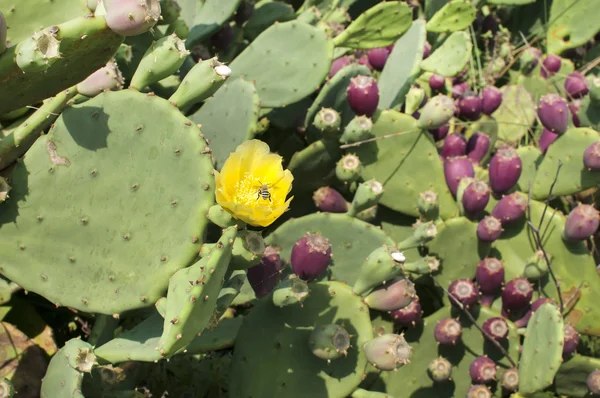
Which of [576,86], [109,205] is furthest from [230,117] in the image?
[576,86]

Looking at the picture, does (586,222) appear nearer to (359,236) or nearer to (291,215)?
(359,236)

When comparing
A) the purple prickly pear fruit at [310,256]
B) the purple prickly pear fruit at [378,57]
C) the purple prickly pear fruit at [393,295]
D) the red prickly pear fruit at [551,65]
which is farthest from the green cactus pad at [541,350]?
the red prickly pear fruit at [551,65]

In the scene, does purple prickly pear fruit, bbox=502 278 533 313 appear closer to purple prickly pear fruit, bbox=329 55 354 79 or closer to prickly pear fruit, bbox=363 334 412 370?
prickly pear fruit, bbox=363 334 412 370

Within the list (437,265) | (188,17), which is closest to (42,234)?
(188,17)

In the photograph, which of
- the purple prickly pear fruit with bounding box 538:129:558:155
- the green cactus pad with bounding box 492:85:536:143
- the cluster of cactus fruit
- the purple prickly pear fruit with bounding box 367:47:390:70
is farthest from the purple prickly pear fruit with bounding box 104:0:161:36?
the green cactus pad with bounding box 492:85:536:143

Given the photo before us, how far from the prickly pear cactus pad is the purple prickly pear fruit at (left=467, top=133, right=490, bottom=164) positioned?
161cm

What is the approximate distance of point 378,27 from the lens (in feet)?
8.96

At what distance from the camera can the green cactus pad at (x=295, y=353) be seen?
2.01 meters

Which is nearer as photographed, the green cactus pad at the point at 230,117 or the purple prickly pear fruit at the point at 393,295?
the purple prickly pear fruit at the point at 393,295

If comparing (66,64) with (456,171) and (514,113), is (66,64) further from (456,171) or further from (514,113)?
(514,113)

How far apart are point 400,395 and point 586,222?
942 millimetres

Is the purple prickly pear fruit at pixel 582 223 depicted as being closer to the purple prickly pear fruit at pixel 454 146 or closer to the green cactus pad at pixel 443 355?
the green cactus pad at pixel 443 355

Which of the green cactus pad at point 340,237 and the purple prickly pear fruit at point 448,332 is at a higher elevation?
the green cactus pad at point 340,237

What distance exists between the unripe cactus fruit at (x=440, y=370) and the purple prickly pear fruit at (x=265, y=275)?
2.15ft
